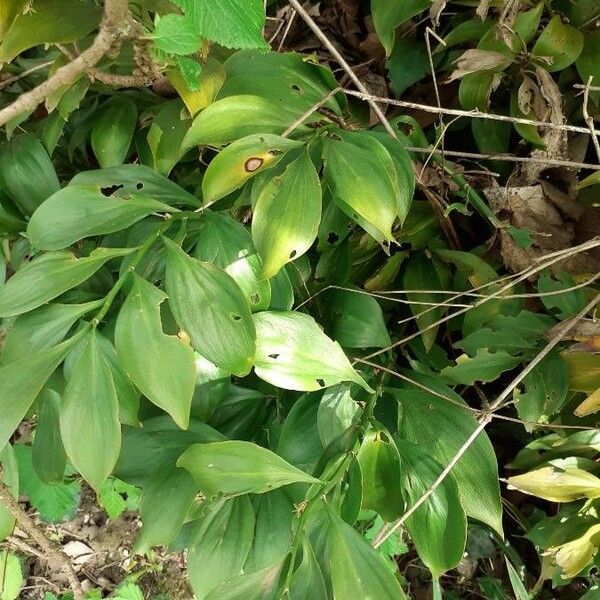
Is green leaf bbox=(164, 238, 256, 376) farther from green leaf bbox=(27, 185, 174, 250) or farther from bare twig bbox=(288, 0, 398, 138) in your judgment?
bare twig bbox=(288, 0, 398, 138)

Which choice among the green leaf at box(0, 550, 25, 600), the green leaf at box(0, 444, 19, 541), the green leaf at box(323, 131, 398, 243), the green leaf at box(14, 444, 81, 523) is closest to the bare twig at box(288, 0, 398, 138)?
the green leaf at box(323, 131, 398, 243)

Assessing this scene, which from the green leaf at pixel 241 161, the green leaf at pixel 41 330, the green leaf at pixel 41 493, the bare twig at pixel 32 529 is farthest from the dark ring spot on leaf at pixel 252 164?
the green leaf at pixel 41 493

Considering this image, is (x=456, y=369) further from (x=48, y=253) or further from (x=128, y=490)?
(x=128, y=490)

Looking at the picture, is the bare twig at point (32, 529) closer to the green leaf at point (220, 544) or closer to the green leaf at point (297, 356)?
the green leaf at point (220, 544)

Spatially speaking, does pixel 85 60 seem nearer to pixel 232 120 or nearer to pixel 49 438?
pixel 232 120

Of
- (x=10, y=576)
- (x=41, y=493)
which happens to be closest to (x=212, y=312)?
(x=41, y=493)

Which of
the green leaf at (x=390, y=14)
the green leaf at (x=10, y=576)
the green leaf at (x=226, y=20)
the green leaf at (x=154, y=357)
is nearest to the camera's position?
the green leaf at (x=226, y=20)

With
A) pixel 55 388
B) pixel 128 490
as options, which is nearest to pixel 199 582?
pixel 55 388
